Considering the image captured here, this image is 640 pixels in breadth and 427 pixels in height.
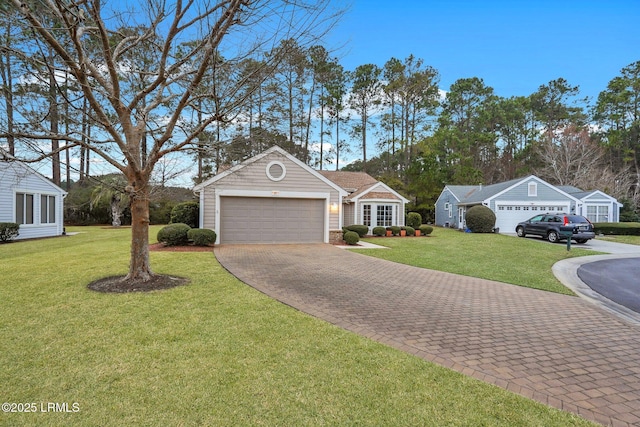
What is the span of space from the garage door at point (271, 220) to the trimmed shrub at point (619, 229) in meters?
20.7

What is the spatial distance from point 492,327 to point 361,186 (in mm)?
18993

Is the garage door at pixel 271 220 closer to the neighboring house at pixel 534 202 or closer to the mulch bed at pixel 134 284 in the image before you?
the mulch bed at pixel 134 284

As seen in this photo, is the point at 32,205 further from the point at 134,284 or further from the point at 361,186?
the point at 361,186

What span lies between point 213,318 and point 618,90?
168 ft

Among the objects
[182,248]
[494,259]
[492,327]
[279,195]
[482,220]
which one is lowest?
[492,327]

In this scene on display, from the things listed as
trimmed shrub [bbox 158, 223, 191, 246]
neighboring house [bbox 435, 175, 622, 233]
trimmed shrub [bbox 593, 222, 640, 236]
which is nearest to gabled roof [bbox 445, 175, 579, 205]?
neighboring house [bbox 435, 175, 622, 233]

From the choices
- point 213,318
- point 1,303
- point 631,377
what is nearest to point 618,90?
point 631,377

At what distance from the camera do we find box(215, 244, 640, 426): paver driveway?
3.24m

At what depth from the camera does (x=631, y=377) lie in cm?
347

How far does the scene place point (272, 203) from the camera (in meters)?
15.5

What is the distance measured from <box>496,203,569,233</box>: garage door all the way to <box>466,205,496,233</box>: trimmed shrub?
1.21 m

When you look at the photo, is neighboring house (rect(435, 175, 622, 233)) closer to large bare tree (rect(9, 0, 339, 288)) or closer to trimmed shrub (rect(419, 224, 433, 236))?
trimmed shrub (rect(419, 224, 433, 236))

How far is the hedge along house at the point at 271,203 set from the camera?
1466 cm

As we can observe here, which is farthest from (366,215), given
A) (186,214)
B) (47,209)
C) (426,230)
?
(47,209)
